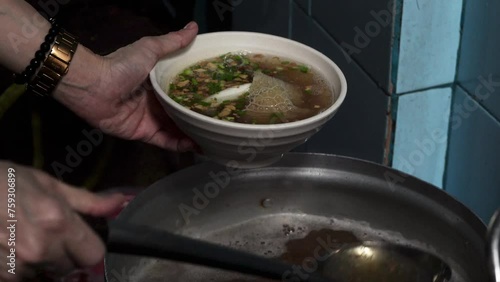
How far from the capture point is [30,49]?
4.13 feet

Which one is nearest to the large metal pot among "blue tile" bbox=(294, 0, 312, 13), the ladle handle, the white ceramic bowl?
the white ceramic bowl

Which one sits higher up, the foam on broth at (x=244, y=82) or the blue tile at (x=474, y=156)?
the foam on broth at (x=244, y=82)

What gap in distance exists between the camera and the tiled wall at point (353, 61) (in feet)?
4.52

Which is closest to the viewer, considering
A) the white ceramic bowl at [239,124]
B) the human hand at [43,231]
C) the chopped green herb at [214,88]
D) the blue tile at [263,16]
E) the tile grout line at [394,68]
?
the human hand at [43,231]

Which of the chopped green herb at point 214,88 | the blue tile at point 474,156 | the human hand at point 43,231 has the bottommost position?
the blue tile at point 474,156

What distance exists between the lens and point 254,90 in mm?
1167

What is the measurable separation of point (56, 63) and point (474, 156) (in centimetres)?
85

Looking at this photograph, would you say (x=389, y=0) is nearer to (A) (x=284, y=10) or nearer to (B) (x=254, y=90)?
(B) (x=254, y=90)

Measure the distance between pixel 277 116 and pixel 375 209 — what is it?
240mm

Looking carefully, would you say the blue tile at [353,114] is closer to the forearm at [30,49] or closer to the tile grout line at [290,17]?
the tile grout line at [290,17]

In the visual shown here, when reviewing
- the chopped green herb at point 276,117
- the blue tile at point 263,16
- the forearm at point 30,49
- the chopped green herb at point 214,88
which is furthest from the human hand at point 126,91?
the blue tile at point 263,16

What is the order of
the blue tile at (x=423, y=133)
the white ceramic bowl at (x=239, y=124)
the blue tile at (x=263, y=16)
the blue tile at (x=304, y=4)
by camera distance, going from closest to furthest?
the white ceramic bowl at (x=239, y=124) → the blue tile at (x=423, y=133) → the blue tile at (x=304, y=4) → the blue tile at (x=263, y=16)

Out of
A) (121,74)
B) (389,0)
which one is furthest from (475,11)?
(121,74)

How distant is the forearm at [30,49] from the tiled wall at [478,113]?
0.73m
